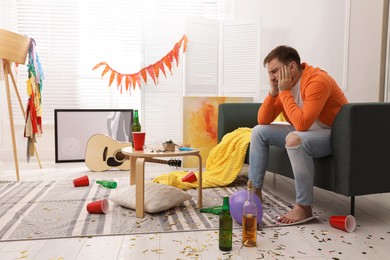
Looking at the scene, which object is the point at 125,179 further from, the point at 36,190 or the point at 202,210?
the point at 202,210

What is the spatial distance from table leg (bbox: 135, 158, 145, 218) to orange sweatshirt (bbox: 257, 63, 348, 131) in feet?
2.72

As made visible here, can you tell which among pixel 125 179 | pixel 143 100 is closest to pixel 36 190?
pixel 125 179

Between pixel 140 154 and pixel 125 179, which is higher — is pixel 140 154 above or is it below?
above

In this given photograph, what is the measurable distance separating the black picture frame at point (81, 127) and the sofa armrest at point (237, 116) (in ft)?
4.83

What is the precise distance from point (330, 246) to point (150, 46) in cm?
308

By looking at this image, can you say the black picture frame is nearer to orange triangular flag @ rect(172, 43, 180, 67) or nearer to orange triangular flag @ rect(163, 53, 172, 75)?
orange triangular flag @ rect(163, 53, 172, 75)

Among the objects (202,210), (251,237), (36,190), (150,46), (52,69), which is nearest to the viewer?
(251,237)

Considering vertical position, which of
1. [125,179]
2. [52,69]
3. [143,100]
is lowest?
[125,179]

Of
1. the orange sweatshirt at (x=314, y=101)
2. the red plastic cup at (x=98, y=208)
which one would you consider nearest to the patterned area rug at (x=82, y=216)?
the red plastic cup at (x=98, y=208)

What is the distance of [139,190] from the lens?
80.1 inches

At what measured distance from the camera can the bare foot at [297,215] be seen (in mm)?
1961

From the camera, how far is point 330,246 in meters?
1.66

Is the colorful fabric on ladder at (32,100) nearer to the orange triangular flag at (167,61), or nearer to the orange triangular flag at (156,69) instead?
the orange triangular flag at (156,69)

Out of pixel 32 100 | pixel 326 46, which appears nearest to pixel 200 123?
pixel 32 100
